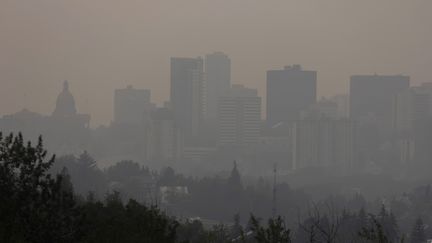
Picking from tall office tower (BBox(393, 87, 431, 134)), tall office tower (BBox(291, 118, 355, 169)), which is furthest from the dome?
tall office tower (BBox(393, 87, 431, 134))

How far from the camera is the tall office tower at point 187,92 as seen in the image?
188375 millimetres

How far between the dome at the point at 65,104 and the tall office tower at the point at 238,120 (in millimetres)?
39198

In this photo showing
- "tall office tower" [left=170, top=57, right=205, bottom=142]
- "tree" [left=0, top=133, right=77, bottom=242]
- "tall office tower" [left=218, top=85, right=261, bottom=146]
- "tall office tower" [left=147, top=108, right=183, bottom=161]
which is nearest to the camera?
"tree" [left=0, top=133, right=77, bottom=242]

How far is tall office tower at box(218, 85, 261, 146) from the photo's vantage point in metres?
174

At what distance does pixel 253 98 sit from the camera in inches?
7042

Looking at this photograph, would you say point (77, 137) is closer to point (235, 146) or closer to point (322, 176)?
point (235, 146)

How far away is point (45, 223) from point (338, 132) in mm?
151283

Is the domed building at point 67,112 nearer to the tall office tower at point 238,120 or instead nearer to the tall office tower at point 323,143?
the tall office tower at point 238,120

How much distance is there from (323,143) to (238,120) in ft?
83.1

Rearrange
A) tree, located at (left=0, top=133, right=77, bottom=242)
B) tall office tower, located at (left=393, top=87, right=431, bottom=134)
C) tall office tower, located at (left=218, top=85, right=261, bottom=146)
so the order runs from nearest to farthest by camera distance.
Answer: tree, located at (left=0, top=133, right=77, bottom=242) → tall office tower, located at (left=218, top=85, right=261, bottom=146) → tall office tower, located at (left=393, top=87, right=431, bottom=134)

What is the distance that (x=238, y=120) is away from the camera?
178 m

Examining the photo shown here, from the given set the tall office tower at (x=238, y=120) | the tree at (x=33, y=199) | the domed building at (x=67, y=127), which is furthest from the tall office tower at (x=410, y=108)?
the tree at (x=33, y=199)

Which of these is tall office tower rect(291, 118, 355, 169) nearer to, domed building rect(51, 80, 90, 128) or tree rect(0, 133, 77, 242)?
domed building rect(51, 80, 90, 128)

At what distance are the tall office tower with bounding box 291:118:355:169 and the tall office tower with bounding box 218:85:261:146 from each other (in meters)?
14.9
